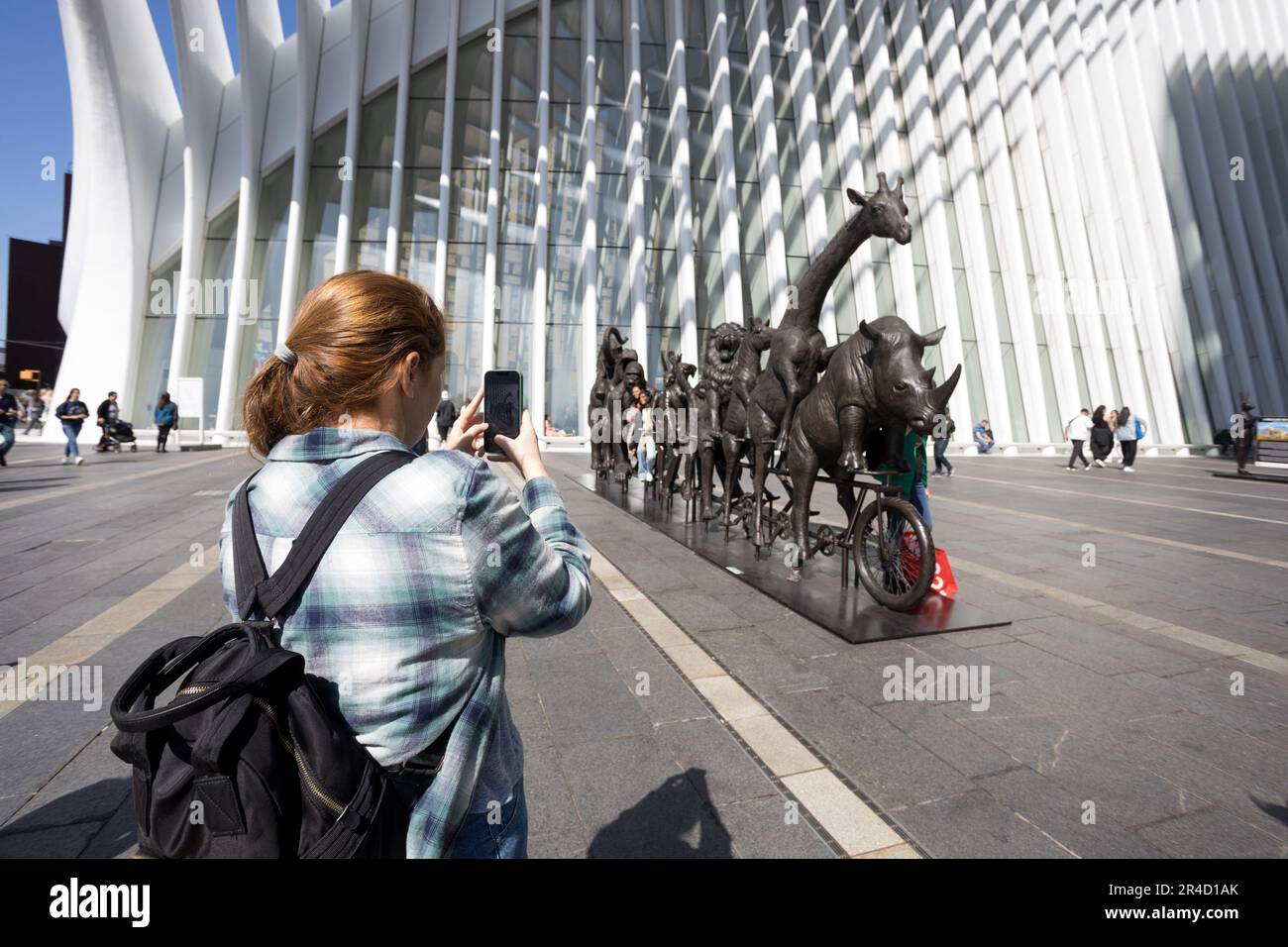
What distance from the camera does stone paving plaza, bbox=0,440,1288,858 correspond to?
2.34 meters

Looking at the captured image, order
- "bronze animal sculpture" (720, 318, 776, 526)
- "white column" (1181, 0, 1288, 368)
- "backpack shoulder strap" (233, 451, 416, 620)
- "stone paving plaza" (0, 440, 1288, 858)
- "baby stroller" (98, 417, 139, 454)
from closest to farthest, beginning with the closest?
"backpack shoulder strap" (233, 451, 416, 620) → "stone paving plaza" (0, 440, 1288, 858) → "bronze animal sculpture" (720, 318, 776, 526) → "baby stroller" (98, 417, 139, 454) → "white column" (1181, 0, 1288, 368)

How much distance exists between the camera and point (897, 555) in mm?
4934

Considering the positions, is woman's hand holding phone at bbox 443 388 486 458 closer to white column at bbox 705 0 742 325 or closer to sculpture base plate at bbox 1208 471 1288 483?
sculpture base plate at bbox 1208 471 1288 483

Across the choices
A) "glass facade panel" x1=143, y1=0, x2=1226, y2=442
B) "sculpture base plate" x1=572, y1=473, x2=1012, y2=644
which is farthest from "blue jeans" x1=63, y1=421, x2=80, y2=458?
"sculpture base plate" x1=572, y1=473, x2=1012, y2=644

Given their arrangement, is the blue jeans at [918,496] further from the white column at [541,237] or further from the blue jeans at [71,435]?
the blue jeans at [71,435]

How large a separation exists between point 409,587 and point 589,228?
26.5 meters

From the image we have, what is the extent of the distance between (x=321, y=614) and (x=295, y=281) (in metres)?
28.6

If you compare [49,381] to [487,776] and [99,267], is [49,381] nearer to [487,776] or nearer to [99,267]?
[99,267]

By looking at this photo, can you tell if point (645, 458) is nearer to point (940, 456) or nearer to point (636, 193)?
point (940, 456)

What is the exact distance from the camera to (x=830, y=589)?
5.49 meters

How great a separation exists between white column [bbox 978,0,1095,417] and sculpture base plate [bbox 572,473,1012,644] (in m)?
26.0

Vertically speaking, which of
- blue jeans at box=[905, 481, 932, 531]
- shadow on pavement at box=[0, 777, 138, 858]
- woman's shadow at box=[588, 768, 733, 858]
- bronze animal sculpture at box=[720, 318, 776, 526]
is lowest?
woman's shadow at box=[588, 768, 733, 858]

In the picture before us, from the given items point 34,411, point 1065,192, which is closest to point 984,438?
point 1065,192

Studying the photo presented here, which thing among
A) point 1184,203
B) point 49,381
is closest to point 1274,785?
point 1184,203
